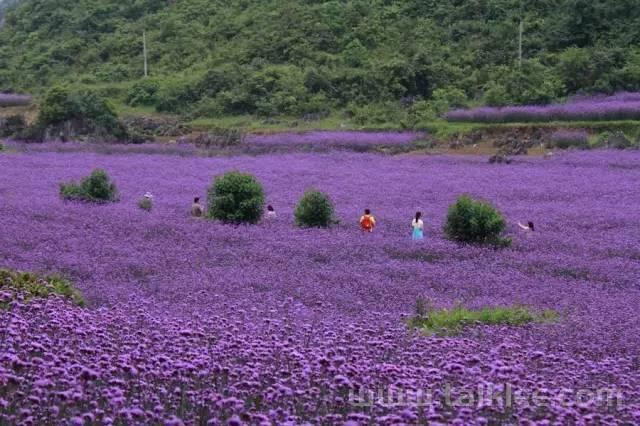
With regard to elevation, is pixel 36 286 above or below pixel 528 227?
above

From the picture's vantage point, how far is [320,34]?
58.8m

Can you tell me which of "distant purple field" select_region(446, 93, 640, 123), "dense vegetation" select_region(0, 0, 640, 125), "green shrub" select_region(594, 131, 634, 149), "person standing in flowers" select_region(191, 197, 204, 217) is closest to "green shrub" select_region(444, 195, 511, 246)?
"person standing in flowers" select_region(191, 197, 204, 217)

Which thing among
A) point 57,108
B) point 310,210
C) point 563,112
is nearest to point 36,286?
point 310,210

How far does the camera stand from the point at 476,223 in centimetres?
1811

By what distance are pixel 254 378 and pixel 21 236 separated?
11479 millimetres

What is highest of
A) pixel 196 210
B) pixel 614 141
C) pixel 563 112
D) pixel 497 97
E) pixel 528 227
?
pixel 497 97

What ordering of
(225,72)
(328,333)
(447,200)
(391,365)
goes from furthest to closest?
(225,72)
(447,200)
(328,333)
(391,365)

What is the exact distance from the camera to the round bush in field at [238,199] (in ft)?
68.0

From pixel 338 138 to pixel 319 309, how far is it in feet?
99.6

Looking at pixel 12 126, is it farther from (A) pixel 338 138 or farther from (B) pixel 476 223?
(B) pixel 476 223

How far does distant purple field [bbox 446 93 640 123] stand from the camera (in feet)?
131

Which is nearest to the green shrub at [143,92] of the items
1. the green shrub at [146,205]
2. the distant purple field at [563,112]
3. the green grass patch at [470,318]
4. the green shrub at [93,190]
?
the distant purple field at [563,112]

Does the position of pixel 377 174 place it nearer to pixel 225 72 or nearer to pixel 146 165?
pixel 146 165

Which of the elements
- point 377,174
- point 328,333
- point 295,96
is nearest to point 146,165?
point 377,174
